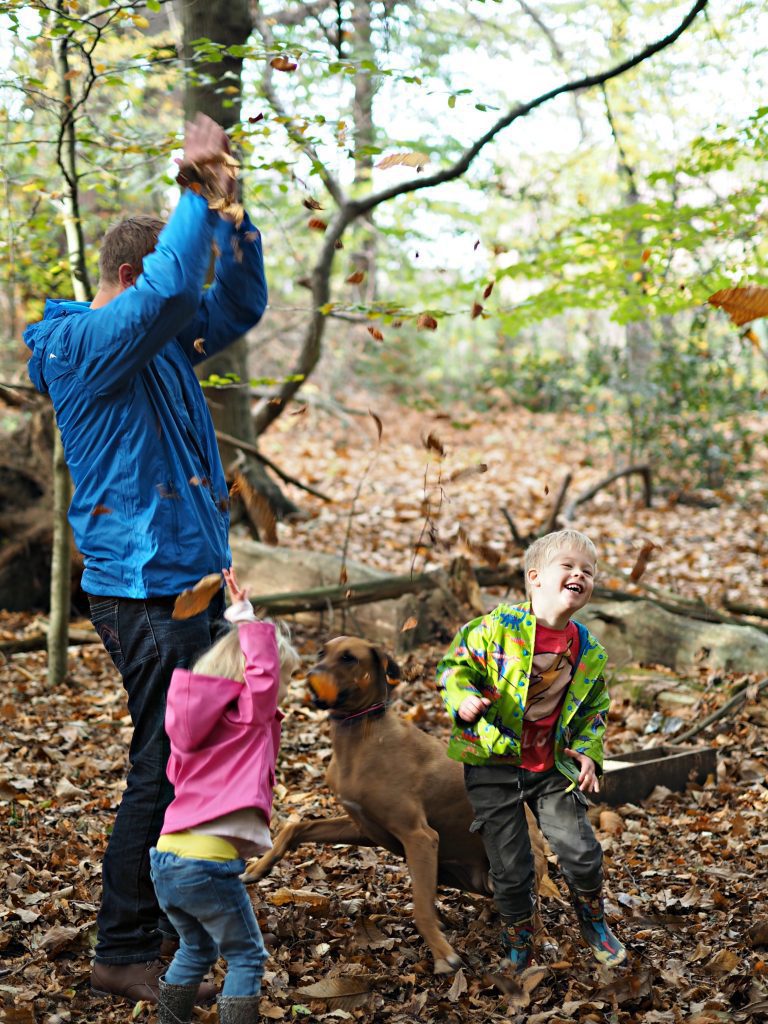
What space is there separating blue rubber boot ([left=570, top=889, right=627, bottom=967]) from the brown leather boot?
135 centimetres

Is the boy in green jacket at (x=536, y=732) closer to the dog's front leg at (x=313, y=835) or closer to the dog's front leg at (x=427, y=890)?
the dog's front leg at (x=427, y=890)

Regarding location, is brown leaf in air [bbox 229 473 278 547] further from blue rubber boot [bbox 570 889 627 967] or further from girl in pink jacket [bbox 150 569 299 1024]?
blue rubber boot [bbox 570 889 627 967]

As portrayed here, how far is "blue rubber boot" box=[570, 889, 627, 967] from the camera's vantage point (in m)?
3.42

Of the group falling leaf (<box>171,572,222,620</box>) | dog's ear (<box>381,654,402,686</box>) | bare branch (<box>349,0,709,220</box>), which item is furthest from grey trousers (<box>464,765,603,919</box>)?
bare branch (<box>349,0,709,220</box>)

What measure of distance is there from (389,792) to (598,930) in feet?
3.01

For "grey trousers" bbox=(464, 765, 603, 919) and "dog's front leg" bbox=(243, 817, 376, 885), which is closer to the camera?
"grey trousers" bbox=(464, 765, 603, 919)

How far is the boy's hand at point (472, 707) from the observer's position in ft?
11.0

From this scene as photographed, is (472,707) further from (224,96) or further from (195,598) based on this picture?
(224,96)

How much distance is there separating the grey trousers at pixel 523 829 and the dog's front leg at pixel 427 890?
0.64ft

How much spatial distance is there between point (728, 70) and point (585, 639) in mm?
12743

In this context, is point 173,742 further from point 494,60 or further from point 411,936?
point 494,60

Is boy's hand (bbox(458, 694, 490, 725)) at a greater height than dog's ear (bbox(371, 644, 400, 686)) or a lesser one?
lesser

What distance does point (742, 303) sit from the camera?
136 inches

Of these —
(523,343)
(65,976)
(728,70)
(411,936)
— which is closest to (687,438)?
(728,70)
